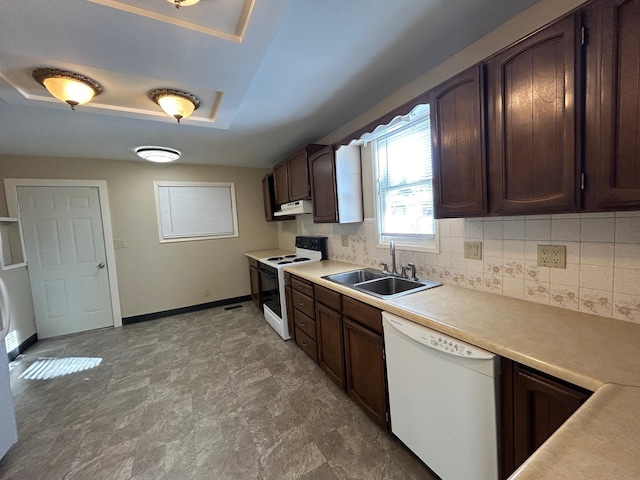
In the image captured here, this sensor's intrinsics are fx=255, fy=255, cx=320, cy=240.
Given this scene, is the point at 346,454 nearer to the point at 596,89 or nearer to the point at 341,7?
the point at 596,89

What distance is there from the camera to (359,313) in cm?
169

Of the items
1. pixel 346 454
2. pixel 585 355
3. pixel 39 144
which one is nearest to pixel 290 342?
pixel 346 454

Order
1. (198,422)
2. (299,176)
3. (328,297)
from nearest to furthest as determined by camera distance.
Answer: (198,422) → (328,297) → (299,176)

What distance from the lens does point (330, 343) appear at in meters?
2.09

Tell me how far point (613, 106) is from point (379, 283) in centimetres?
157

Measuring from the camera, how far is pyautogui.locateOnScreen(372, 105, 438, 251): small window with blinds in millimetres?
1951

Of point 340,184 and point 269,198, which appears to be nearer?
point 340,184

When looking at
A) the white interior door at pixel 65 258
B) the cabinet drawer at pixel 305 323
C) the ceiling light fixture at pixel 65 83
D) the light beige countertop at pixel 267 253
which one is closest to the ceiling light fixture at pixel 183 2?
the ceiling light fixture at pixel 65 83

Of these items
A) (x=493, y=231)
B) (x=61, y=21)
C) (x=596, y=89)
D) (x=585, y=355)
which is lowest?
(x=585, y=355)

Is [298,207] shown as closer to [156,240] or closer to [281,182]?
[281,182]

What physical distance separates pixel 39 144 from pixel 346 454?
4.25 meters

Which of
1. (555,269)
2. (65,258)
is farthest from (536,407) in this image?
(65,258)

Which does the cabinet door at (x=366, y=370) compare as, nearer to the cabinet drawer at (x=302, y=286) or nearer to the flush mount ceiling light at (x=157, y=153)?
the cabinet drawer at (x=302, y=286)

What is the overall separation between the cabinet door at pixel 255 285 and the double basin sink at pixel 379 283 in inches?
75.6
